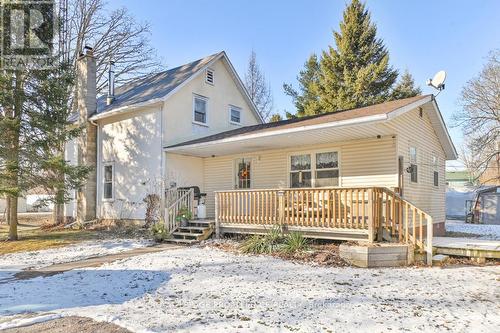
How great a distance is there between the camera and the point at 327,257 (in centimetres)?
737

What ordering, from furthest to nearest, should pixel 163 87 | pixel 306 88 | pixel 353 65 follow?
1. pixel 306 88
2. pixel 353 65
3. pixel 163 87

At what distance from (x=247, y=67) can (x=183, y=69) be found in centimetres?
1631

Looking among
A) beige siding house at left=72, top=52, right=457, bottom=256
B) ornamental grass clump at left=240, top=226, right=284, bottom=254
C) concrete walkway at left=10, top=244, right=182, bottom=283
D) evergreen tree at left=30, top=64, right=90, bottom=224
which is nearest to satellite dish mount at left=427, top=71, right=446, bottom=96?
beige siding house at left=72, top=52, right=457, bottom=256

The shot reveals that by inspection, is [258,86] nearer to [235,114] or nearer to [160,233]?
[235,114]

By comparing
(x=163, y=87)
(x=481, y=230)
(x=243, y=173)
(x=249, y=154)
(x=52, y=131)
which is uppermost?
(x=163, y=87)

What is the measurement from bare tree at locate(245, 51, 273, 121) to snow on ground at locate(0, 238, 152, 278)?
858 inches

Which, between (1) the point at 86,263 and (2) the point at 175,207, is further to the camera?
(2) the point at 175,207

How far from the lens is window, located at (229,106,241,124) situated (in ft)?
52.4

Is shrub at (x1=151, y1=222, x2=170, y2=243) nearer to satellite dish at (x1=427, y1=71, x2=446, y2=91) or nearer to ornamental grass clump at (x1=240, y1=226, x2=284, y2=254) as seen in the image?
ornamental grass clump at (x1=240, y1=226, x2=284, y2=254)

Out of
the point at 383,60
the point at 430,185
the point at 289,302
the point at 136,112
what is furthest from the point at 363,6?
the point at 289,302

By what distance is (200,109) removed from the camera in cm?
1441

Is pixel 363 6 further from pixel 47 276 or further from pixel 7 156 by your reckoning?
pixel 47 276

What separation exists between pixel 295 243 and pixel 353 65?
20037mm

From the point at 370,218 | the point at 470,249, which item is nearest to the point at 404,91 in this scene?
the point at 470,249
